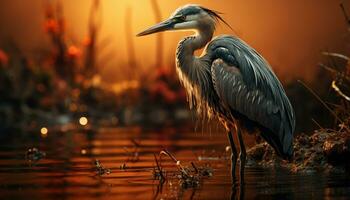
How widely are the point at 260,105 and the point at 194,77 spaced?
902 mm

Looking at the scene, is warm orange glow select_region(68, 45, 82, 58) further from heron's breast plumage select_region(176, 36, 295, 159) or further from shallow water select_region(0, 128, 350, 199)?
heron's breast plumage select_region(176, 36, 295, 159)

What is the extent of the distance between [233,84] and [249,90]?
18 centimetres

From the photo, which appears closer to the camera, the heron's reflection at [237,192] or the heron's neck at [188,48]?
the heron's reflection at [237,192]

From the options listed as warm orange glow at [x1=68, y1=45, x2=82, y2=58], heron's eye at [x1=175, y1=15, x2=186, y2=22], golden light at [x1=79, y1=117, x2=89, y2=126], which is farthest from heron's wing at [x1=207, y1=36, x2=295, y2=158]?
warm orange glow at [x1=68, y1=45, x2=82, y2=58]

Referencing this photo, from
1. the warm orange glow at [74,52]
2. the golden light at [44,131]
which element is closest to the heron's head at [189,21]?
the golden light at [44,131]

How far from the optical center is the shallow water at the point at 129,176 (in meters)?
7.26

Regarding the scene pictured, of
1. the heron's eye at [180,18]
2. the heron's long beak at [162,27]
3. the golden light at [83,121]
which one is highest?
the heron's eye at [180,18]

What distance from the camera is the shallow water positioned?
726 centimetres

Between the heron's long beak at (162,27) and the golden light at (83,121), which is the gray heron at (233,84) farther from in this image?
the golden light at (83,121)

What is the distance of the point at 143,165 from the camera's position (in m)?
9.86

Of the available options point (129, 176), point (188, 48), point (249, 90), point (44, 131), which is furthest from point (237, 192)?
point (44, 131)

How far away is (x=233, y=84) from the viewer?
9.23 m

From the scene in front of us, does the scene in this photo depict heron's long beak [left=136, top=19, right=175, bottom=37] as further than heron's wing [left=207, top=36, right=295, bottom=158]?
Yes

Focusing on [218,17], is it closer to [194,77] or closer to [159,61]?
[194,77]
